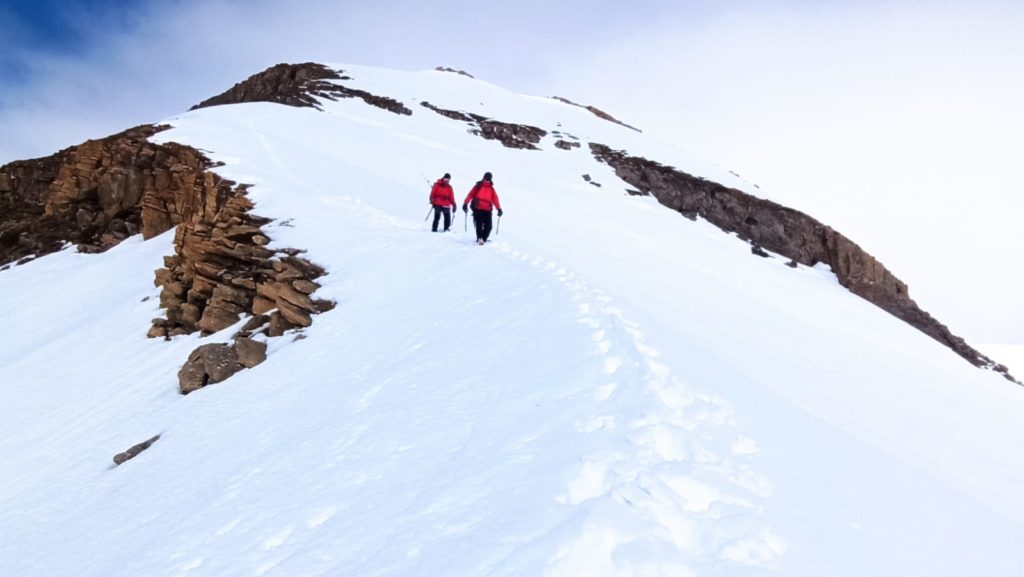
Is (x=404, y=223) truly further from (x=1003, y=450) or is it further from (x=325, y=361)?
(x=1003, y=450)

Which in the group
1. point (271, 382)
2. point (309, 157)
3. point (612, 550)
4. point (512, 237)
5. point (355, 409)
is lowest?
point (271, 382)

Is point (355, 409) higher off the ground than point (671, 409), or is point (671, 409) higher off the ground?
point (671, 409)

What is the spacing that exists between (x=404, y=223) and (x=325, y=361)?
24.9ft

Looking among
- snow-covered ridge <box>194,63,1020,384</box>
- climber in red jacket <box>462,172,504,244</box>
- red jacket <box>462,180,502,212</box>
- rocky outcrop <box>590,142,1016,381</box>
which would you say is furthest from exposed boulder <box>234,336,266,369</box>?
snow-covered ridge <box>194,63,1020,384</box>

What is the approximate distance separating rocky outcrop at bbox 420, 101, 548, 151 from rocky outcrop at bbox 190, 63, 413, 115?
4.08 m

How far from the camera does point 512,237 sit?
1427cm

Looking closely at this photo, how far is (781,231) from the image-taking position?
33969 millimetres

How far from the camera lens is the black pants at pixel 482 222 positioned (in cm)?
1253

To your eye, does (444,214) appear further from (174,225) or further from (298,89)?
(298,89)

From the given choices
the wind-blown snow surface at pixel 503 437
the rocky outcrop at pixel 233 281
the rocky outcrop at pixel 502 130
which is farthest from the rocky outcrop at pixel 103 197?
the rocky outcrop at pixel 502 130

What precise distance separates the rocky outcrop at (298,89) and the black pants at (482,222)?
29.1 m

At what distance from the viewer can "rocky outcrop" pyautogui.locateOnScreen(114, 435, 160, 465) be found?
7.01 m

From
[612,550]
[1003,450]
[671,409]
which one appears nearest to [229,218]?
[671,409]

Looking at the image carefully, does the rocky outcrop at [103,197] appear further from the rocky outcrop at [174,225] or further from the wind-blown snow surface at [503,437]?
the wind-blown snow surface at [503,437]
